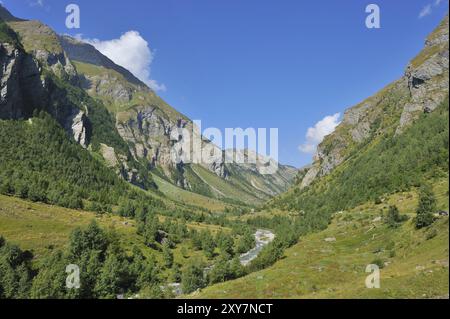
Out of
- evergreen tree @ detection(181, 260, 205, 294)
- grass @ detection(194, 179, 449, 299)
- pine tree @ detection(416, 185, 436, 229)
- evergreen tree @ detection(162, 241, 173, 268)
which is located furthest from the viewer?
evergreen tree @ detection(162, 241, 173, 268)

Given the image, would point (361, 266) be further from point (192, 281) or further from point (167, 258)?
point (167, 258)

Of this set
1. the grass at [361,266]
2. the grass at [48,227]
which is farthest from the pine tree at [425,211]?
the grass at [48,227]

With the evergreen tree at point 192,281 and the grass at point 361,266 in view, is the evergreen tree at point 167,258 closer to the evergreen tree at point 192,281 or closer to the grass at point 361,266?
the evergreen tree at point 192,281

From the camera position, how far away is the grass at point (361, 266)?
156 ft

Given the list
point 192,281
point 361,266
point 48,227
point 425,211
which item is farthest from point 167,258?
point 425,211

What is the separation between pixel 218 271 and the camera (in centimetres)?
10756

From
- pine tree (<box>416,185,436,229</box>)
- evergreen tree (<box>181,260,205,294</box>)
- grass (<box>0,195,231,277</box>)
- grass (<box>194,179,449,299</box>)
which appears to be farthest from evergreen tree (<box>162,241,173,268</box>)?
pine tree (<box>416,185,436,229</box>)

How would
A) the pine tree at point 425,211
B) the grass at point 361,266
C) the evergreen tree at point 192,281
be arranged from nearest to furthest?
the grass at point 361,266 < the pine tree at point 425,211 < the evergreen tree at point 192,281

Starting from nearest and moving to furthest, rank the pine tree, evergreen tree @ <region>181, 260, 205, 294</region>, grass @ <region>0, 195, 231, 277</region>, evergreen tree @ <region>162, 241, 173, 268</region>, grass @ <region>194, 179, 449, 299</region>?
grass @ <region>194, 179, 449, 299</region>, the pine tree, evergreen tree @ <region>181, 260, 205, 294</region>, grass @ <region>0, 195, 231, 277</region>, evergreen tree @ <region>162, 241, 173, 268</region>

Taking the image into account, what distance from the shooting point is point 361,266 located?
84062 mm

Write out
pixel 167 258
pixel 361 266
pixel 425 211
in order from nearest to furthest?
pixel 361 266
pixel 425 211
pixel 167 258

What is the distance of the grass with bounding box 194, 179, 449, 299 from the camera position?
156 feet

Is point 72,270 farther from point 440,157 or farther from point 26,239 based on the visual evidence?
point 440,157

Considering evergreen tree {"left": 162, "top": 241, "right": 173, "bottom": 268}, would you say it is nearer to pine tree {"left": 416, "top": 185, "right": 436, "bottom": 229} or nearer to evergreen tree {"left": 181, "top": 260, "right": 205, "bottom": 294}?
evergreen tree {"left": 181, "top": 260, "right": 205, "bottom": 294}
